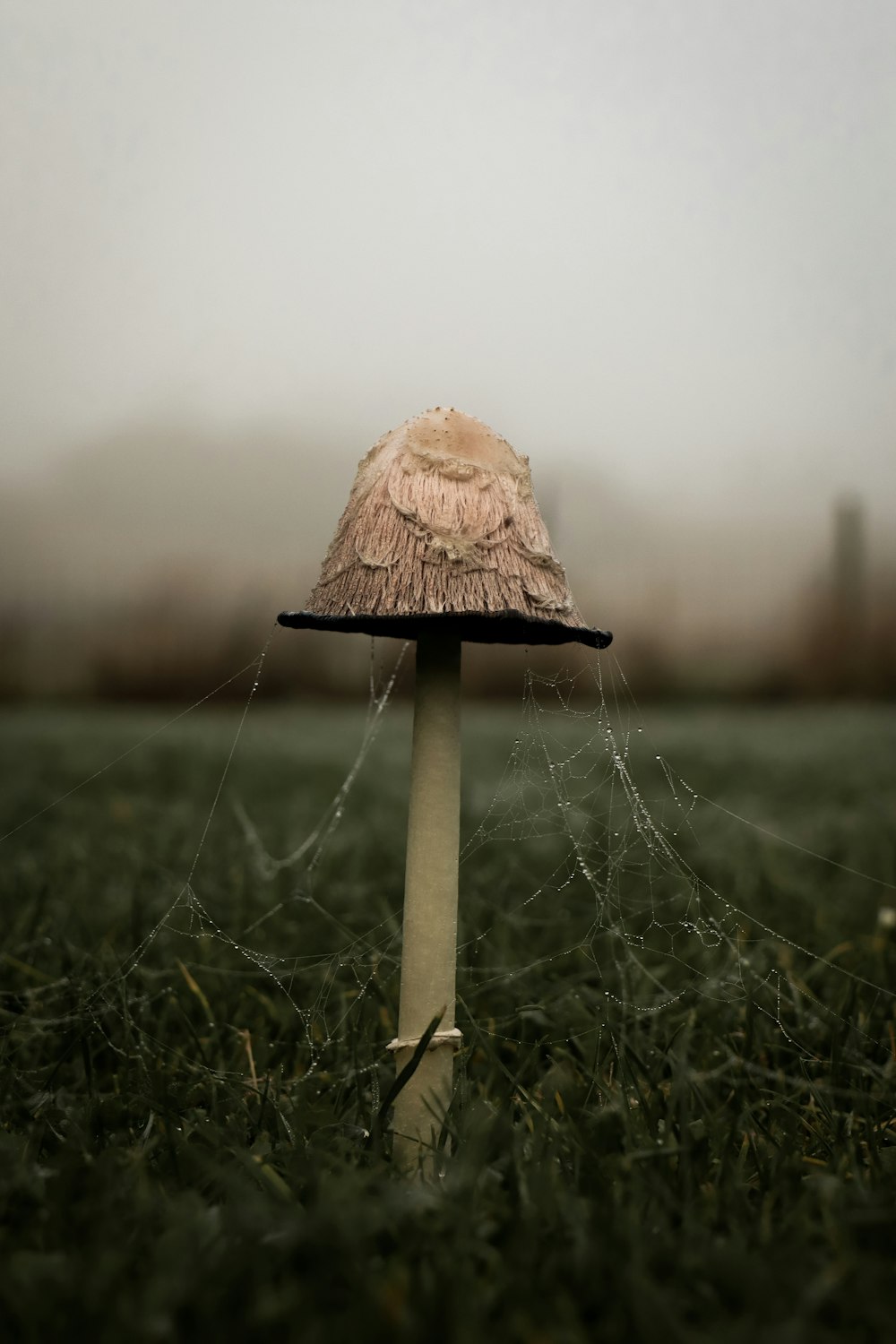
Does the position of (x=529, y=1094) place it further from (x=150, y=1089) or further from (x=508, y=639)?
(x=508, y=639)

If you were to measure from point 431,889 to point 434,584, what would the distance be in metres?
0.65

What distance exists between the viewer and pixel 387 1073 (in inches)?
98.1

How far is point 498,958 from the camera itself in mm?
3289

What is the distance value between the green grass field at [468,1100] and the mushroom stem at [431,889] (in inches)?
3.6

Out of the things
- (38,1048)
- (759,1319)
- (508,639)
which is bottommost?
(38,1048)

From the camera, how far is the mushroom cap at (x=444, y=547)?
1.93m

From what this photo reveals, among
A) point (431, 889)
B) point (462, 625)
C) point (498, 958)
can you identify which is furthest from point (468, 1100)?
point (498, 958)

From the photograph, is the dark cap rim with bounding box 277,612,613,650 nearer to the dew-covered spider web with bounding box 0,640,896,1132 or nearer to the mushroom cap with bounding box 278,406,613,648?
the mushroom cap with bounding box 278,406,613,648

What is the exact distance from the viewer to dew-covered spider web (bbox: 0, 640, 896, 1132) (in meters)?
2.57

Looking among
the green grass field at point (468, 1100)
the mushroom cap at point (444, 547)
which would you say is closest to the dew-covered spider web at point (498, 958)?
the green grass field at point (468, 1100)

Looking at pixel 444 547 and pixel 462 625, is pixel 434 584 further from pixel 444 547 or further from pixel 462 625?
pixel 462 625

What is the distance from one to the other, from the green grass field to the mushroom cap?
0.43 m

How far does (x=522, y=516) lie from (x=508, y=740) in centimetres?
758

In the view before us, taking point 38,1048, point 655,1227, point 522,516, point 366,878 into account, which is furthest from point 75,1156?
point 366,878
